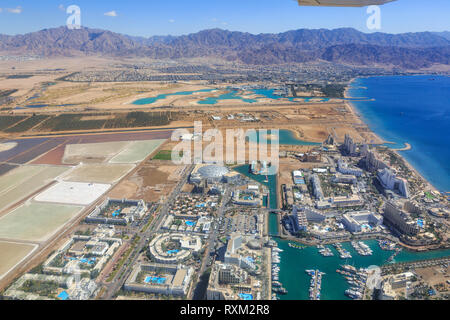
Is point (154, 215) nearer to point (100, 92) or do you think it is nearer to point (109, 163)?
point (109, 163)

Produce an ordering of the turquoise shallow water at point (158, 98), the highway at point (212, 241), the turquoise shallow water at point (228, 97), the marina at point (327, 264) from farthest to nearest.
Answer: the turquoise shallow water at point (158, 98) < the turquoise shallow water at point (228, 97) < the highway at point (212, 241) < the marina at point (327, 264)

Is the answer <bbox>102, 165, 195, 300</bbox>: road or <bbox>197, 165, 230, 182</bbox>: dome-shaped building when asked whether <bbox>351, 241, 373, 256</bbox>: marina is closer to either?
<bbox>197, 165, 230, 182</bbox>: dome-shaped building

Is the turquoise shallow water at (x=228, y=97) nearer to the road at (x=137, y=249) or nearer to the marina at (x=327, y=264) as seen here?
the road at (x=137, y=249)

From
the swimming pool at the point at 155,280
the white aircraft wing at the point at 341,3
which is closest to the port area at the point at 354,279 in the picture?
the swimming pool at the point at 155,280

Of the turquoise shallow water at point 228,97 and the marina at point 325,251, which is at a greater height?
the turquoise shallow water at point 228,97

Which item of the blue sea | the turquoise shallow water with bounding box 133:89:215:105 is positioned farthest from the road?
the turquoise shallow water with bounding box 133:89:215:105
